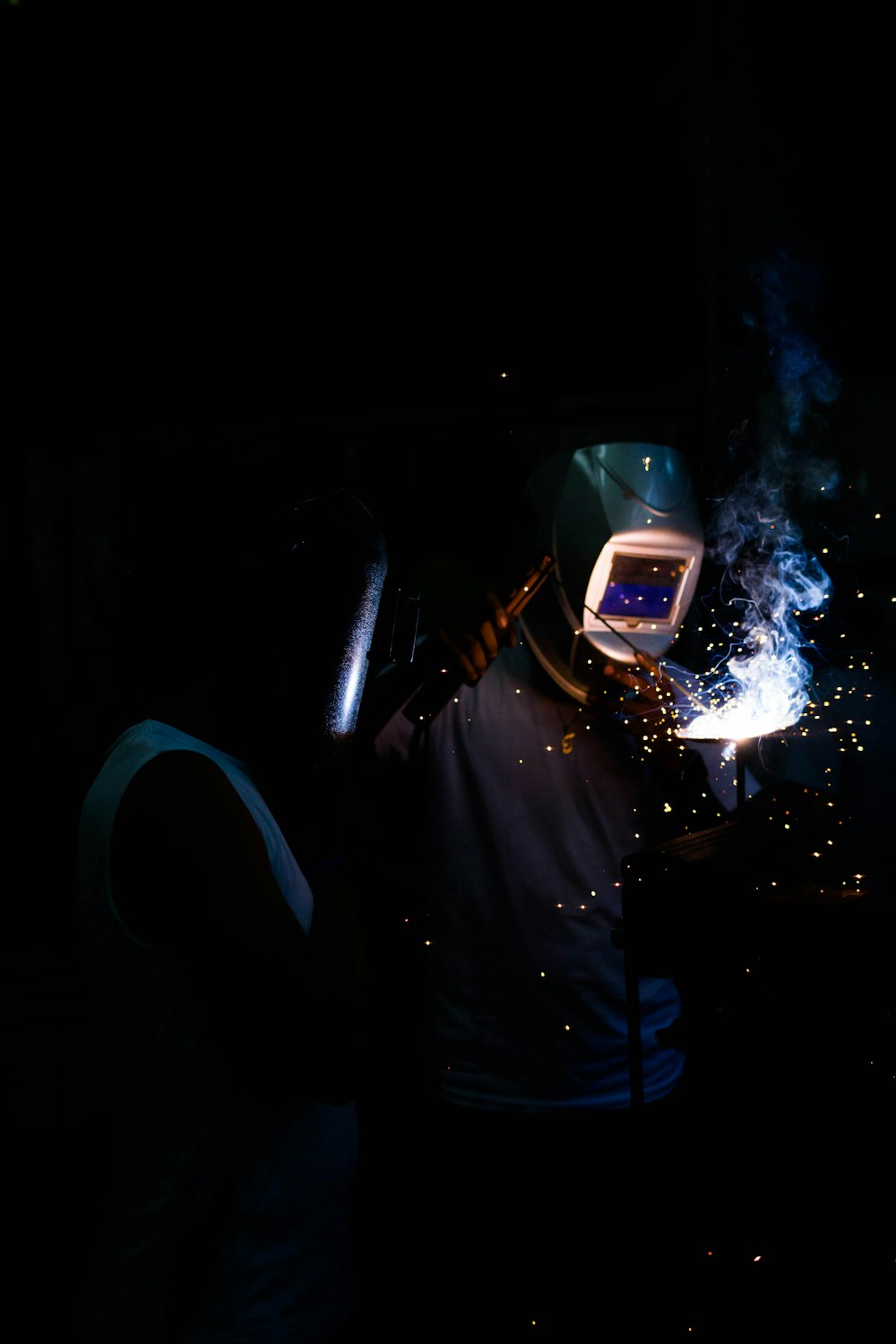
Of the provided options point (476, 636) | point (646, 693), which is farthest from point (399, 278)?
point (646, 693)

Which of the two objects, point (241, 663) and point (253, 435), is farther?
point (253, 435)

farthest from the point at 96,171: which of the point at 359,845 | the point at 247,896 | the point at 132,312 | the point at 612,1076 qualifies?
the point at 612,1076

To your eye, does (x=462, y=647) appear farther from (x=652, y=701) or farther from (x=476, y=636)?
(x=652, y=701)

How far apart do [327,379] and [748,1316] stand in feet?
10.3

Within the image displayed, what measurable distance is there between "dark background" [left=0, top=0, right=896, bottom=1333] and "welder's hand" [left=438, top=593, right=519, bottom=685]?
0.75m

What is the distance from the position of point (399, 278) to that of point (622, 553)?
1.76m

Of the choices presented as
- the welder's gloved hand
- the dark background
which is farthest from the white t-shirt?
the dark background

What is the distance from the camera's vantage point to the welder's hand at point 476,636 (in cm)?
184

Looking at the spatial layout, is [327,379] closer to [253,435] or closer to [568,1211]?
[253,435]

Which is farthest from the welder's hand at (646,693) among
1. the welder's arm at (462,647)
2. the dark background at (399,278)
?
the dark background at (399,278)

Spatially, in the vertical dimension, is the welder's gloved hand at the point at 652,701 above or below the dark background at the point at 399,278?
below

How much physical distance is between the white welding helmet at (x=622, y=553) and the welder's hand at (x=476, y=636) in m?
0.23

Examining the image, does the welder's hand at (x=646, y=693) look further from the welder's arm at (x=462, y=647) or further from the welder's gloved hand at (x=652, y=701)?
the welder's arm at (x=462, y=647)

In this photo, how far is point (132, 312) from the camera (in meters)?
3.31
